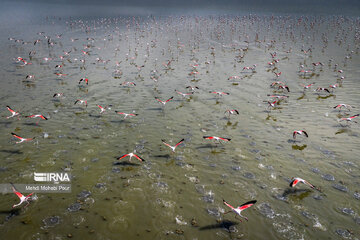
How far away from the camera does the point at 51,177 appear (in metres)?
12.6

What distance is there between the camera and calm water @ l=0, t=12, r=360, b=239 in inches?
396

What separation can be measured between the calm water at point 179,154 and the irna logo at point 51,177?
0.34 metres

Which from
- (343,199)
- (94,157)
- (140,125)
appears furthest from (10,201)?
(343,199)

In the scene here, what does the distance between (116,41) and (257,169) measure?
49.6 m

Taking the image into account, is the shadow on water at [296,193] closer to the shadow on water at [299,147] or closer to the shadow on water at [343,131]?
the shadow on water at [299,147]

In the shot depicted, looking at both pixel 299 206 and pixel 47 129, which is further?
pixel 47 129

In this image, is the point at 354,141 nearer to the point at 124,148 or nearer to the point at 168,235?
the point at 168,235

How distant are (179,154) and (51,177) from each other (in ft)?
24.5

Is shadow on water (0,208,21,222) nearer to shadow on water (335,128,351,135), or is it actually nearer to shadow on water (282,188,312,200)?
shadow on water (282,188,312,200)

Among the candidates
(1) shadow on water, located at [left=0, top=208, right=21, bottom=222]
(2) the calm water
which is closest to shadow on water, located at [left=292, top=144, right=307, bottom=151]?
(2) the calm water

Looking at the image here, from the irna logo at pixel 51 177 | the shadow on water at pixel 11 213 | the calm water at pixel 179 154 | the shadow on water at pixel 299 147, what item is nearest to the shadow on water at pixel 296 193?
the calm water at pixel 179 154

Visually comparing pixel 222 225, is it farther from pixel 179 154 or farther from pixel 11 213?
Answer: pixel 11 213

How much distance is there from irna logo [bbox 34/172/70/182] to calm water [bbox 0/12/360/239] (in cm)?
34

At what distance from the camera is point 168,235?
9.52 m
